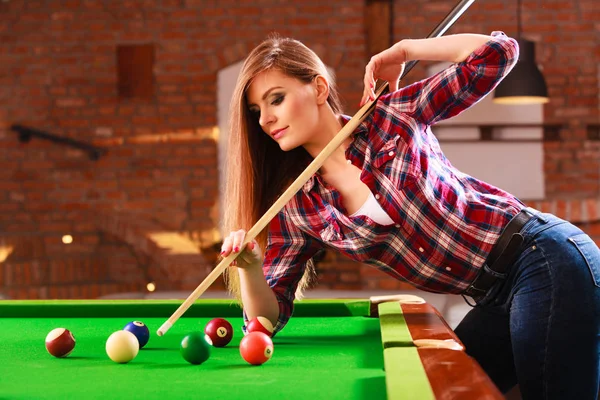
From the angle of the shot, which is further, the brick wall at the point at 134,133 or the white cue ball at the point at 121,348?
the brick wall at the point at 134,133

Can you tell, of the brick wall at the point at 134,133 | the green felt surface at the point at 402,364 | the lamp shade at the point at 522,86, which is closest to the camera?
the green felt surface at the point at 402,364

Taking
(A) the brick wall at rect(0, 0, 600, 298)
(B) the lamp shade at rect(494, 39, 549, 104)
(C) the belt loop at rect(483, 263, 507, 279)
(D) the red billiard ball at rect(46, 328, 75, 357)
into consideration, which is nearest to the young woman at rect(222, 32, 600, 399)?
(C) the belt loop at rect(483, 263, 507, 279)

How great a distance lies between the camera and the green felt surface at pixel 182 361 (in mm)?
1329

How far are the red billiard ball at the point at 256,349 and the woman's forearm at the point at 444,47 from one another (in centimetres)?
80

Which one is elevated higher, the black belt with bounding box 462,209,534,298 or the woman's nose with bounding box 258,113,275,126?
the woman's nose with bounding box 258,113,275,126

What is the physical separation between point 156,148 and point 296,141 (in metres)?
4.34

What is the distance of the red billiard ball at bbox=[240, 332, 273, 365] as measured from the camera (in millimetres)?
1569

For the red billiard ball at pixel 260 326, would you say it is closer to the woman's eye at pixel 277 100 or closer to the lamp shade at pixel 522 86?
the woman's eye at pixel 277 100

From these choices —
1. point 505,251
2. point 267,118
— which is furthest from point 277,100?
point 505,251

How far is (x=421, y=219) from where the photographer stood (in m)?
1.85

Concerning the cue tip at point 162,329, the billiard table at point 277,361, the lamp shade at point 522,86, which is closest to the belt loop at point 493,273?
the billiard table at point 277,361

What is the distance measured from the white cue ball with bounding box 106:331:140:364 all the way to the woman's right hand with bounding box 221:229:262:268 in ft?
1.03

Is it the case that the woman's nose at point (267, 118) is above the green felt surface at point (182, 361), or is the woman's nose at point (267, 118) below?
above

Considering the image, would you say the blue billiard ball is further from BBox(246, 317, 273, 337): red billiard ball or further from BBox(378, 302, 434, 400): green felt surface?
BBox(378, 302, 434, 400): green felt surface
